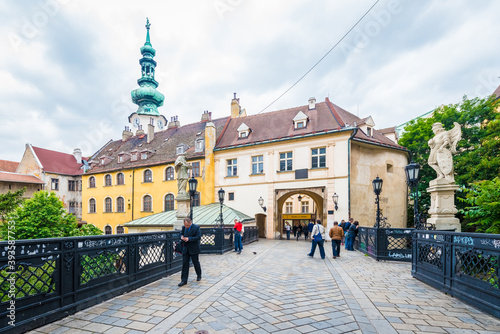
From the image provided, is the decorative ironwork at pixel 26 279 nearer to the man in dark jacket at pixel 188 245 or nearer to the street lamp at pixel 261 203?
the man in dark jacket at pixel 188 245

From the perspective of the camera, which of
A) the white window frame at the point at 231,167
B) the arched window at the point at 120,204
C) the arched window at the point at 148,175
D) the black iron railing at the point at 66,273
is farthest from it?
the arched window at the point at 120,204

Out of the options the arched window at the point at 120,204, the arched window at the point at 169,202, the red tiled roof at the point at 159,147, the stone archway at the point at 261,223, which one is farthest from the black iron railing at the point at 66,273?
the arched window at the point at 120,204

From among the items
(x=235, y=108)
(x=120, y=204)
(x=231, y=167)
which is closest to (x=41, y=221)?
(x=231, y=167)

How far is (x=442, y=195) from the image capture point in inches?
338

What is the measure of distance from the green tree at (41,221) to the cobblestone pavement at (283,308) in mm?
7335

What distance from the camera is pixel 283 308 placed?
4801mm

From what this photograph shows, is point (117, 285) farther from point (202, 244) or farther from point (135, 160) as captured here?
point (135, 160)

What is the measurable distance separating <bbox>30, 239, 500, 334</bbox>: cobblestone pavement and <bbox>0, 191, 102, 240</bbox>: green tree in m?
7.34

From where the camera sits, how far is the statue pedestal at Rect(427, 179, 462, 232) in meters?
8.30

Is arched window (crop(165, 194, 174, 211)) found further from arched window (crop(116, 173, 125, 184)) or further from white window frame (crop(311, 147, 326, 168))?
white window frame (crop(311, 147, 326, 168))

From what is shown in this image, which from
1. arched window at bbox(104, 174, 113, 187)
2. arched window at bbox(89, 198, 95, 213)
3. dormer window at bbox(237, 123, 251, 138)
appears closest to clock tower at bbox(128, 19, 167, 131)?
arched window at bbox(104, 174, 113, 187)

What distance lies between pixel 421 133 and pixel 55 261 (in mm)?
27029

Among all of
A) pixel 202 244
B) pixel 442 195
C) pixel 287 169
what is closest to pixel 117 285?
pixel 202 244

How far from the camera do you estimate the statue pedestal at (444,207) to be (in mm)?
8305
